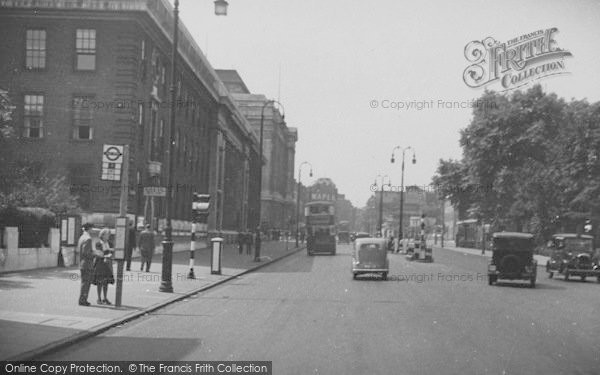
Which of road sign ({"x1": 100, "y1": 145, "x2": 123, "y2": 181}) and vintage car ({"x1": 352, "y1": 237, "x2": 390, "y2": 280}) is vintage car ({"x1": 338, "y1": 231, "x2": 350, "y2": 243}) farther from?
road sign ({"x1": 100, "y1": 145, "x2": 123, "y2": 181})

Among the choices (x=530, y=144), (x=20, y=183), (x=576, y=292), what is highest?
(x=530, y=144)

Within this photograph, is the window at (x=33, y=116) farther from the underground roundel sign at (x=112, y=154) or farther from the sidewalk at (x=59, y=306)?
the underground roundel sign at (x=112, y=154)

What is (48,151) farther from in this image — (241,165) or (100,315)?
(241,165)

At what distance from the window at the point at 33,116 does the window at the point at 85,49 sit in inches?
99.4

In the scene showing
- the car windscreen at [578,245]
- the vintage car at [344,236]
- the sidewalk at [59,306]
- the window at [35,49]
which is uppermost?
the window at [35,49]

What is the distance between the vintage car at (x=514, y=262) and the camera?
2795cm

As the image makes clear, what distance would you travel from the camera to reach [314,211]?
199 ft

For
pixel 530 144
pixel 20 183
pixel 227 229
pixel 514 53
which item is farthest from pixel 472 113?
pixel 20 183

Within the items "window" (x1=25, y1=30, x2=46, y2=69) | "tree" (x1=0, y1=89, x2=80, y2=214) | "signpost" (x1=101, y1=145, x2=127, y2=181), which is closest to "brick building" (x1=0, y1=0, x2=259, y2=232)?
"window" (x1=25, y1=30, x2=46, y2=69)

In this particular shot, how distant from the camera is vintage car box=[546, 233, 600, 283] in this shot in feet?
108

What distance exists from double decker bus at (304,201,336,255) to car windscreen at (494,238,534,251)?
31.1 metres

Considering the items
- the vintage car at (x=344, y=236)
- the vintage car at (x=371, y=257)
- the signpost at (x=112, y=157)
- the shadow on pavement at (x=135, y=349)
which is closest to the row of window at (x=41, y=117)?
the vintage car at (x=371, y=257)

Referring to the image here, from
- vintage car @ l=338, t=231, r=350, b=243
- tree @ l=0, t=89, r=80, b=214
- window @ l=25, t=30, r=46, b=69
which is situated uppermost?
window @ l=25, t=30, r=46, b=69

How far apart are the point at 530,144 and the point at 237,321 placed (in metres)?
49.8
